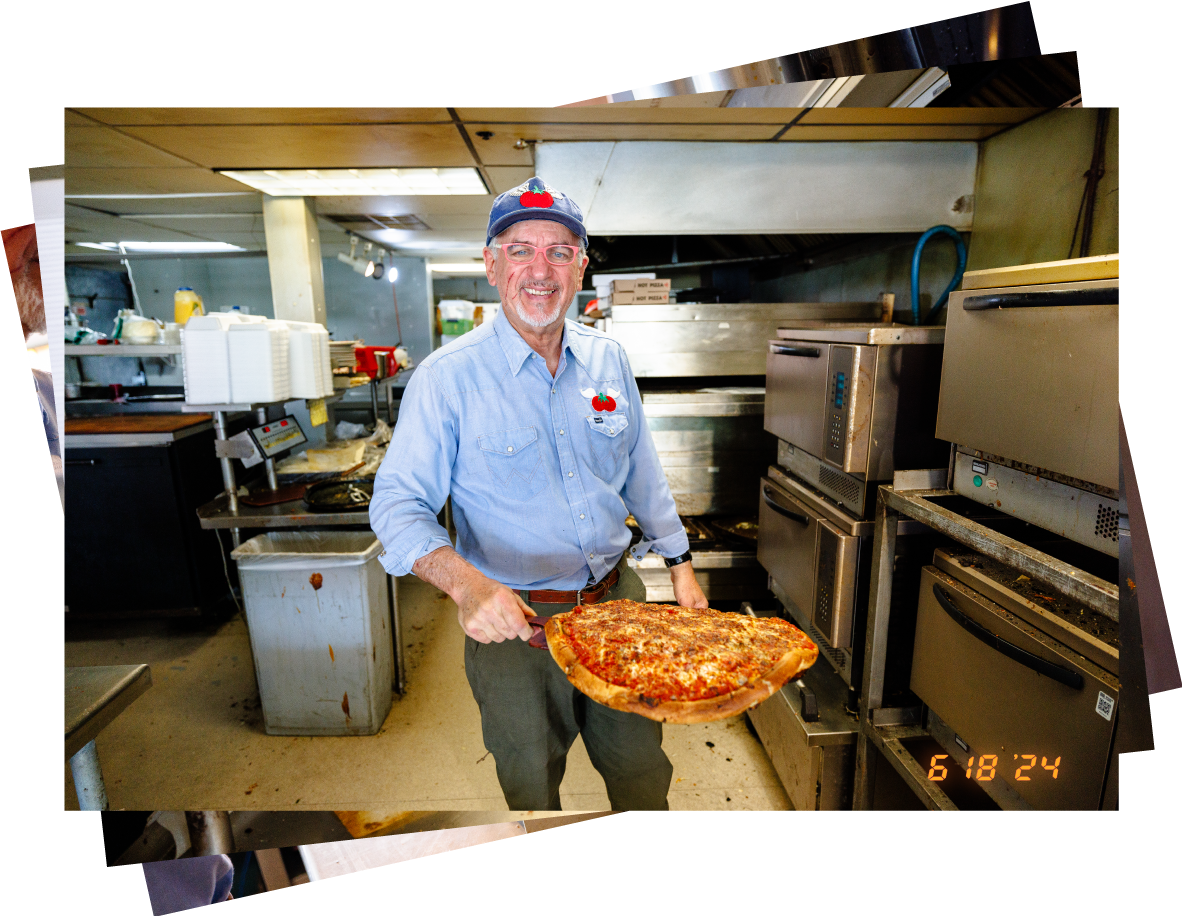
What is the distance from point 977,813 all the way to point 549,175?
110 inches

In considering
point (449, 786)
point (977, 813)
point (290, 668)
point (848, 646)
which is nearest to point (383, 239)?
point (290, 668)

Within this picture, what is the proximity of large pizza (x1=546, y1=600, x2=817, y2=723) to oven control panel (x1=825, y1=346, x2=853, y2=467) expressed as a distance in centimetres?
64

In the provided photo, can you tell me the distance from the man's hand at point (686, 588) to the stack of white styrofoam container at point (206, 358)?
2.14 metres

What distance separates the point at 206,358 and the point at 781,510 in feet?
8.29

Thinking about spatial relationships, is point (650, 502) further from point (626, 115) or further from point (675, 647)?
point (626, 115)

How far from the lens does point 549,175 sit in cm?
269

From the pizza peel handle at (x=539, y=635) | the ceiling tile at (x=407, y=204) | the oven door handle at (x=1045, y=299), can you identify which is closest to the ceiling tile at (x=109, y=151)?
the ceiling tile at (x=407, y=204)

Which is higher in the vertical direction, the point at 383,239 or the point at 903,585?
the point at 383,239

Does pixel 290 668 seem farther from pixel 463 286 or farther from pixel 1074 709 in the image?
pixel 463 286

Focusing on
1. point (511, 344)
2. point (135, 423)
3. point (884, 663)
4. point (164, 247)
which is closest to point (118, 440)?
point (135, 423)

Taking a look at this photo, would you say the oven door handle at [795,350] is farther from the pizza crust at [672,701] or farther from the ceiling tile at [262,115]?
the ceiling tile at [262,115]

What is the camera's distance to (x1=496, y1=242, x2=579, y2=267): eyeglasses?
1.58 meters

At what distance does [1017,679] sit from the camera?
1303 millimetres

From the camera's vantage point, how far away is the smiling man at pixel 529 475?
1.56 m
